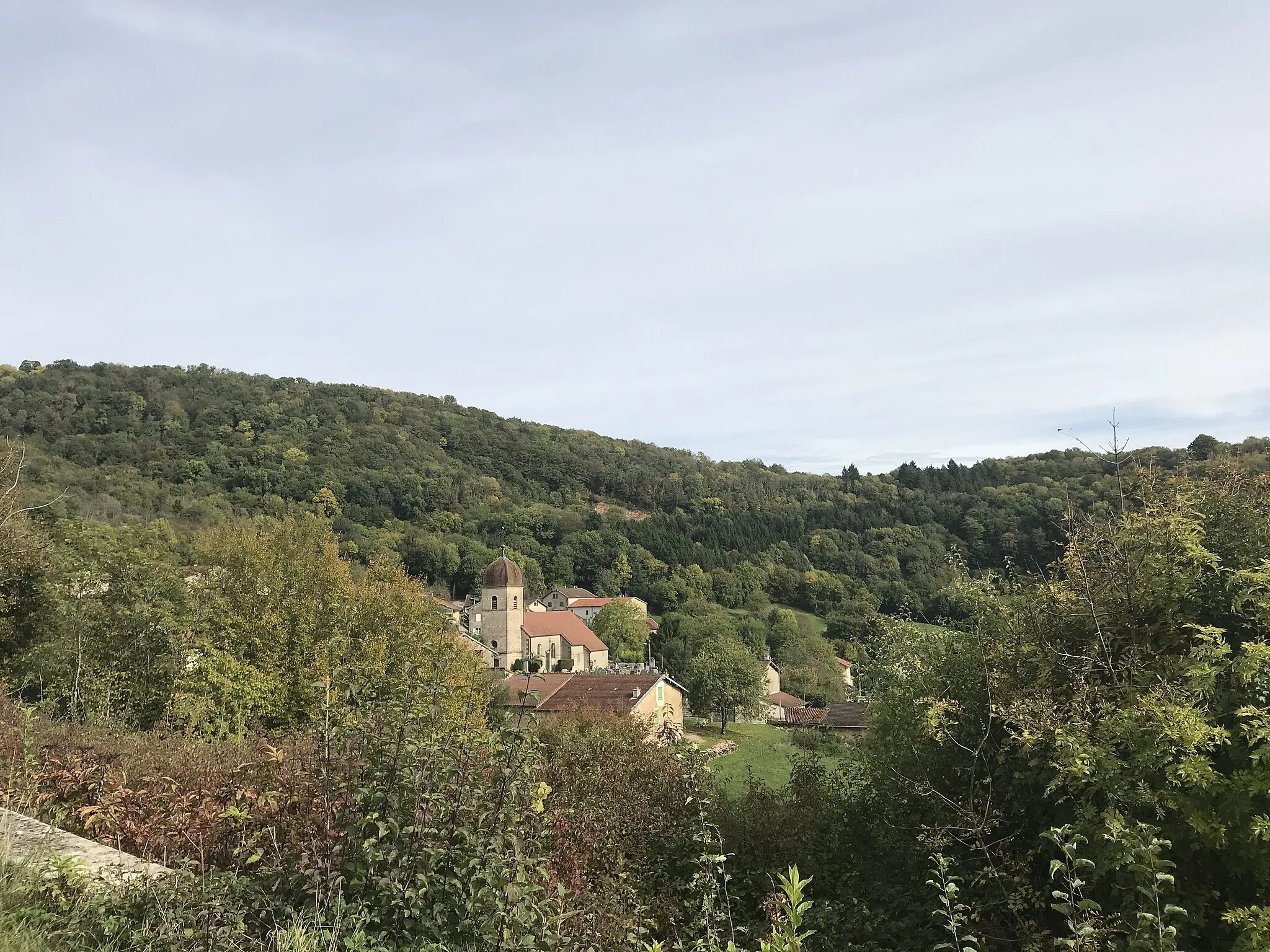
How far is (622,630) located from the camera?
8312 cm

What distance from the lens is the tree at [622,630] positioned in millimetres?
81750

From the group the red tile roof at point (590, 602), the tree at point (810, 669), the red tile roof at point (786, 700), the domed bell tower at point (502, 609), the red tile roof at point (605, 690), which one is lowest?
the red tile roof at point (786, 700)

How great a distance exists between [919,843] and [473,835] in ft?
21.3

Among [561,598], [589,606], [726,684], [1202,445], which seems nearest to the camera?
[1202,445]

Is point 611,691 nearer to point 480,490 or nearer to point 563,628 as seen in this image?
point 563,628

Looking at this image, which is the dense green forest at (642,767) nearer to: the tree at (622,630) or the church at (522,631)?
the church at (522,631)

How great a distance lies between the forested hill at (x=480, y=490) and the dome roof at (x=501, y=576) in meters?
22.0

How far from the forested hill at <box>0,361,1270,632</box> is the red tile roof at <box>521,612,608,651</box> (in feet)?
63.9

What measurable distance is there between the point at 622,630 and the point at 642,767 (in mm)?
72195

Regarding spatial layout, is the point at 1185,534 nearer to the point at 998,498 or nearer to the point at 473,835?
the point at 473,835

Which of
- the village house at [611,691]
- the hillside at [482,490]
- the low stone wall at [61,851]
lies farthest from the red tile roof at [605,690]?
the low stone wall at [61,851]

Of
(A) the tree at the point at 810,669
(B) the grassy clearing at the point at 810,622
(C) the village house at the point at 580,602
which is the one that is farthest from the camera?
(B) the grassy clearing at the point at 810,622

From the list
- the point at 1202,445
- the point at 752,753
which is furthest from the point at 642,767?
the point at 752,753

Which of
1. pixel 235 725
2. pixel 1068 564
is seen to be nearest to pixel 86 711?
pixel 235 725
